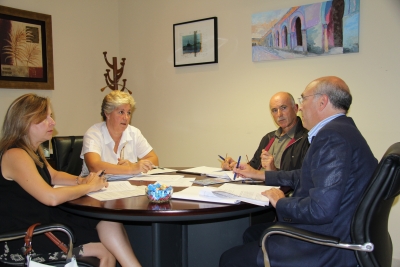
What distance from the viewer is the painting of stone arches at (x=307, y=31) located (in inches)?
111

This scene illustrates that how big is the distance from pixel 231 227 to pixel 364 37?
72.8 inches

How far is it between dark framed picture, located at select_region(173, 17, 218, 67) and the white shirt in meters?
1.20

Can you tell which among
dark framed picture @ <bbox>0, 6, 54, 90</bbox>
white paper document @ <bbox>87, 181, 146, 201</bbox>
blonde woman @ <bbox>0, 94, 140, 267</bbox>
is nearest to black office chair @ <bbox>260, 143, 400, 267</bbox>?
white paper document @ <bbox>87, 181, 146, 201</bbox>

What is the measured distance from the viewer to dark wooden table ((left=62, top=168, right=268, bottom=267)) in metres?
1.50

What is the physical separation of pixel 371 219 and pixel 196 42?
9.29 ft

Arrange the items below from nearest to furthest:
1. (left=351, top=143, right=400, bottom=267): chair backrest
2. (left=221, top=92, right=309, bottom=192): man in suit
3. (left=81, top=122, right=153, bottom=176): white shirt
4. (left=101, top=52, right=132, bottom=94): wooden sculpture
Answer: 1. (left=351, top=143, right=400, bottom=267): chair backrest
2. (left=221, top=92, right=309, bottom=192): man in suit
3. (left=81, top=122, right=153, bottom=176): white shirt
4. (left=101, top=52, right=132, bottom=94): wooden sculpture

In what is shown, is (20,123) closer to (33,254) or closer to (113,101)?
(33,254)

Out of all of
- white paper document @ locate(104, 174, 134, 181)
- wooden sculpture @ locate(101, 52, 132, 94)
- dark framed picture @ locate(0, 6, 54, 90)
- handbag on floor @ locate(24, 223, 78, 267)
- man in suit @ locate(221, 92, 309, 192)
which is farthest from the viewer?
wooden sculpture @ locate(101, 52, 132, 94)

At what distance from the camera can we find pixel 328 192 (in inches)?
53.7

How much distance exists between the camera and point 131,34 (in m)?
4.32

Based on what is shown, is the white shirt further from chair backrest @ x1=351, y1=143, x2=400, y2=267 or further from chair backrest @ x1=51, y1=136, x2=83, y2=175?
chair backrest @ x1=351, y1=143, x2=400, y2=267

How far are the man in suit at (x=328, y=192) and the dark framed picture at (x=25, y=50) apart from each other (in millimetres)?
2907

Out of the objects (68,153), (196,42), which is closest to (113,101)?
(68,153)

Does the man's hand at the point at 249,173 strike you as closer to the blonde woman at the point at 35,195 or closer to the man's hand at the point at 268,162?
the man's hand at the point at 268,162
